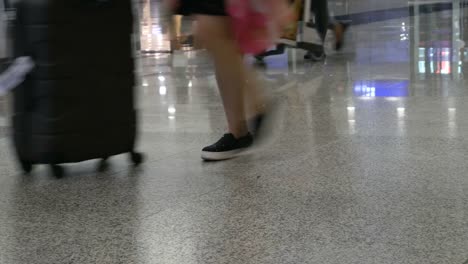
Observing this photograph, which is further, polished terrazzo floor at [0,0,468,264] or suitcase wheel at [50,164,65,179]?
suitcase wheel at [50,164,65,179]

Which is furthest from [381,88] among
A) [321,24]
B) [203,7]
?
[321,24]

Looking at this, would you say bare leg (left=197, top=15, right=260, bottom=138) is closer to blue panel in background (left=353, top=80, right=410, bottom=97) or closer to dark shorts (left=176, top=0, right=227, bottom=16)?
dark shorts (left=176, top=0, right=227, bottom=16)

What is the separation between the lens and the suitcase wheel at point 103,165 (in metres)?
3.35

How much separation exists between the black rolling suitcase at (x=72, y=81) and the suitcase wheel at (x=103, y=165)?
9 centimetres

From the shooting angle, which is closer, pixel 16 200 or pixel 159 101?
pixel 16 200

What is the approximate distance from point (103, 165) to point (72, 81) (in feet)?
1.54

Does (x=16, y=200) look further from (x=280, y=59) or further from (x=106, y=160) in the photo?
(x=280, y=59)

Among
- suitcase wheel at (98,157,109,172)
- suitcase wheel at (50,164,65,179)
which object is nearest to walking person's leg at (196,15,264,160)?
suitcase wheel at (98,157,109,172)

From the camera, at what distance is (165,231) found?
93.9 inches

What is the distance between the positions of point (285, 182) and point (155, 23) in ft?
40.9

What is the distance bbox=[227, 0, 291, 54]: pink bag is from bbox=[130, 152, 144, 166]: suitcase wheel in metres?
0.64

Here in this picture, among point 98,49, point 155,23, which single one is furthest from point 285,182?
point 155,23

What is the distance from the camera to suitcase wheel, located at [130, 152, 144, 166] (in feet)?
11.2

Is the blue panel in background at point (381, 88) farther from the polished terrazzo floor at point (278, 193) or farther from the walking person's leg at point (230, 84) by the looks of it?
the walking person's leg at point (230, 84)
